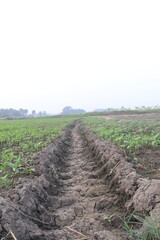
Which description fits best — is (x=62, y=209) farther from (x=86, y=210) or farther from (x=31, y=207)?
(x=31, y=207)

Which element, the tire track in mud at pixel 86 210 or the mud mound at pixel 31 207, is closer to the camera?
the mud mound at pixel 31 207

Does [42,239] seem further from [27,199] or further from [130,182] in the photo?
[130,182]

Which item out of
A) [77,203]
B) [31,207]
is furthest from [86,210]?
[31,207]

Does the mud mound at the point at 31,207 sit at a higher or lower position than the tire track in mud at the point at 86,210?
higher

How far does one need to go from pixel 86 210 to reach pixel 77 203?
1.02 feet

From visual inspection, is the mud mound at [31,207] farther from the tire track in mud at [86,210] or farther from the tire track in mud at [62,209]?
the tire track in mud at [86,210]

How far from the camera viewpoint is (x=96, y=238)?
8.63ft

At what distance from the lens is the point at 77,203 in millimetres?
3777

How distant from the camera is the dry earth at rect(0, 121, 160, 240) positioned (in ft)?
8.57

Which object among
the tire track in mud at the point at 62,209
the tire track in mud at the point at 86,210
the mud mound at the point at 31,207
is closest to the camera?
the mud mound at the point at 31,207

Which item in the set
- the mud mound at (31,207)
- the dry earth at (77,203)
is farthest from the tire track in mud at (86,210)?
the mud mound at (31,207)

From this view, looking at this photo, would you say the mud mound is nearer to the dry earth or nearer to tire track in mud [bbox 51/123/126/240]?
the dry earth

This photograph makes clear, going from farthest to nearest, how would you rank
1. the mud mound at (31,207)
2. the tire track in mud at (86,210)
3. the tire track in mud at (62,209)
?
the tire track in mud at (86,210), the tire track in mud at (62,209), the mud mound at (31,207)

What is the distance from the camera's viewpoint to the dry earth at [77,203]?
261 cm
